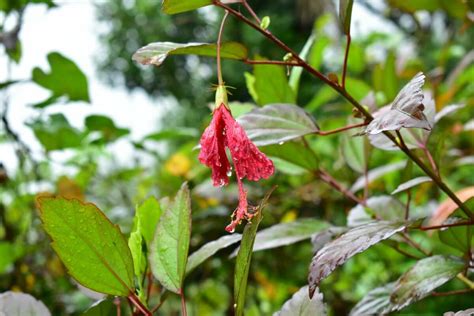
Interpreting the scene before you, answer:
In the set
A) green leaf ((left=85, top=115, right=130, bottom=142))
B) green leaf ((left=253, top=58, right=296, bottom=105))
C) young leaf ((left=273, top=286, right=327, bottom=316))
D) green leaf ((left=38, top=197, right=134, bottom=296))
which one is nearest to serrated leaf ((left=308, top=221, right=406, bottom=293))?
young leaf ((left=273, top=286, right=327, bottom=316))

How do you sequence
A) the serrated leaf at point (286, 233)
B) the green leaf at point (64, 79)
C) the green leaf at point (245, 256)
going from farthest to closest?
the green leaf at point (64, 79), the serrated leaf at point (286, 233), the green leaf at point (245, 256)

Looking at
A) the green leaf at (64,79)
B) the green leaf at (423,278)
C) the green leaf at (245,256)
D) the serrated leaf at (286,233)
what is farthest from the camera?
the green leaf at (64,79)

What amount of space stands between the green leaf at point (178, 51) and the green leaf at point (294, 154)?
148 mm

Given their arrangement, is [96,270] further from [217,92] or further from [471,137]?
[471,137]

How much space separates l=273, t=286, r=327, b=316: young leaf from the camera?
40 cm

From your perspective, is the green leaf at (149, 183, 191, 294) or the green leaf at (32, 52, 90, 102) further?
the green leaf at (32, 52, 90, 102)

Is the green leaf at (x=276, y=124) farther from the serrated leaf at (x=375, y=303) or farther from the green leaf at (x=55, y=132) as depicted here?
the green leaf at (x=55, y=132)

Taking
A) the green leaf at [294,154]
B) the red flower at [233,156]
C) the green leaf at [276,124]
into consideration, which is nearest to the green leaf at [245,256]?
the red flower at [233,156]

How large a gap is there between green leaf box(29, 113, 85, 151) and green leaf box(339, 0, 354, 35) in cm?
64

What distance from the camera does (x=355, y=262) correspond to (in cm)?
138

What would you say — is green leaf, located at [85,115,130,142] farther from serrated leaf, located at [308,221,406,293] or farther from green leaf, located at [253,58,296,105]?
serrated leaf, located at [308,221,406,293]

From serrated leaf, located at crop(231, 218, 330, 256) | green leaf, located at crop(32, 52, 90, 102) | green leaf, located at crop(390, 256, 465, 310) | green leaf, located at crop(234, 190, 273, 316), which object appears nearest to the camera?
green leaf, located at crop(234, 190, 273, 316)

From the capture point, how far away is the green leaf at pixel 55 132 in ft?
3.13

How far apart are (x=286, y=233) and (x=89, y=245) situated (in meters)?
0.25
